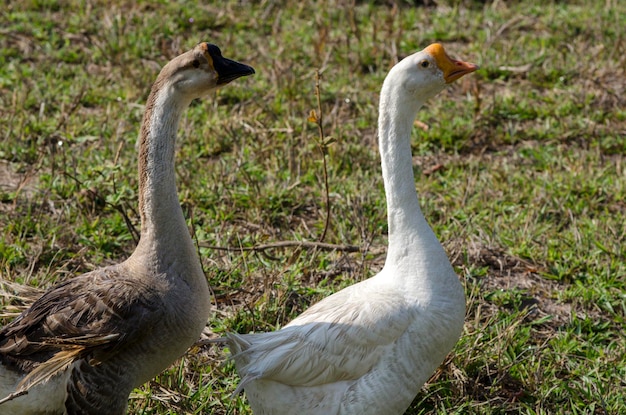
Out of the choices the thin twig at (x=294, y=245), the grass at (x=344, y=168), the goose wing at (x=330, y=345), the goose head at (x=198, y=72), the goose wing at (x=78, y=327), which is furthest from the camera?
the thin twig at (x=294, y=245)

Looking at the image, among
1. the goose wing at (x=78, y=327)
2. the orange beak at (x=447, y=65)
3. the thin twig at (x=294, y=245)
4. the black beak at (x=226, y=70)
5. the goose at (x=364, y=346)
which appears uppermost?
the black beak at (x=226, y=70)

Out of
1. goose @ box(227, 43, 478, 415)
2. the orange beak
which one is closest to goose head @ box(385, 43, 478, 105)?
the orange beak

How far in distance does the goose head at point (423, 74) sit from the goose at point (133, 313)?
2.17 ft

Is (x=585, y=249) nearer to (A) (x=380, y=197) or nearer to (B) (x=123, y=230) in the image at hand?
(A) (x=380, y=197)

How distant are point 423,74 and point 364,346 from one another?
1206 millimetres

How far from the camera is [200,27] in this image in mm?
7953

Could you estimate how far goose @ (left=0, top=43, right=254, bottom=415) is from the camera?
345 cm

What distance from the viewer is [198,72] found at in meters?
3.73

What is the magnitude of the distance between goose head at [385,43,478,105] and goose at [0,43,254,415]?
0.66 m

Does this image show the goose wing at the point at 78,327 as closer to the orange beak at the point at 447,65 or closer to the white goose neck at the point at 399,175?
the white goose neck at the point at 399,175

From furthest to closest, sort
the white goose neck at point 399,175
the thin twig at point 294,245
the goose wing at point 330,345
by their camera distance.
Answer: the thin twig at point 294,245 < the white goose neck at point 399,175 < the goose wing at point 330,345

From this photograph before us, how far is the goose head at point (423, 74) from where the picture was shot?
3.88 metres

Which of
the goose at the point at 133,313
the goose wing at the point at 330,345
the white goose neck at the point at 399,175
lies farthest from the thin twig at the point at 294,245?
the goose wing at the point at 330,345

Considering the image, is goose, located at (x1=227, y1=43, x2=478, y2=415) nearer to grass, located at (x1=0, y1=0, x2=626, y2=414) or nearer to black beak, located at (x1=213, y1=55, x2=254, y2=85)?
grass, located at (x1=0, y1=0, x2=626, y2=414)
